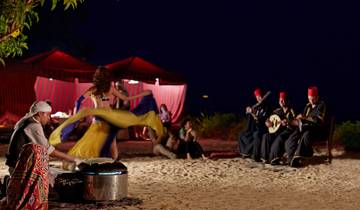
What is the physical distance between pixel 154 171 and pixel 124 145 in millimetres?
6237

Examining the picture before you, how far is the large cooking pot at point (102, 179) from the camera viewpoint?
329 inches

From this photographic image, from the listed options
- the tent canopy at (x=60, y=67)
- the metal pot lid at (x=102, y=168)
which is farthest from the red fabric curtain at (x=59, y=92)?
the metal pot lid at (x=102, y=168)

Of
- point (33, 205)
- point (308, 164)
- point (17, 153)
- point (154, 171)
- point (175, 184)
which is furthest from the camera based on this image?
point (308, 164)

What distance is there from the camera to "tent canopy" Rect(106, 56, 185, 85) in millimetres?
20891

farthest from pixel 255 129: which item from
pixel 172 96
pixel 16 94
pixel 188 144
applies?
pixel 16 94

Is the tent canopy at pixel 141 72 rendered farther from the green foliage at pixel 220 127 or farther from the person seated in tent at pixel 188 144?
the person seated in tent at pixel 188 144

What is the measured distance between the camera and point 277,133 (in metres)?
14.2

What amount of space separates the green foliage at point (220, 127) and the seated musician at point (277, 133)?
8160mm

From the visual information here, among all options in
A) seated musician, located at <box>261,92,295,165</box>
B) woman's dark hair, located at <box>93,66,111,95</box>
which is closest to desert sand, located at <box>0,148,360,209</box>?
seated musician, located at <box>261,92,295,165</box>

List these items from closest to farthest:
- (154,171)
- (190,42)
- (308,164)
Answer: (154,171)
(308,164)
(190,42)

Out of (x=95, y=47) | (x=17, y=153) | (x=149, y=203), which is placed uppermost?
(x=95, y=47)

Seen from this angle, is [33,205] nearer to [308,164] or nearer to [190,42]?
[308,164]

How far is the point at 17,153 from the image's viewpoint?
7.80 metres

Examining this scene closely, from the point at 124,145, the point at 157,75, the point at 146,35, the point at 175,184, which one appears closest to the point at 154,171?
the point at 175,184
